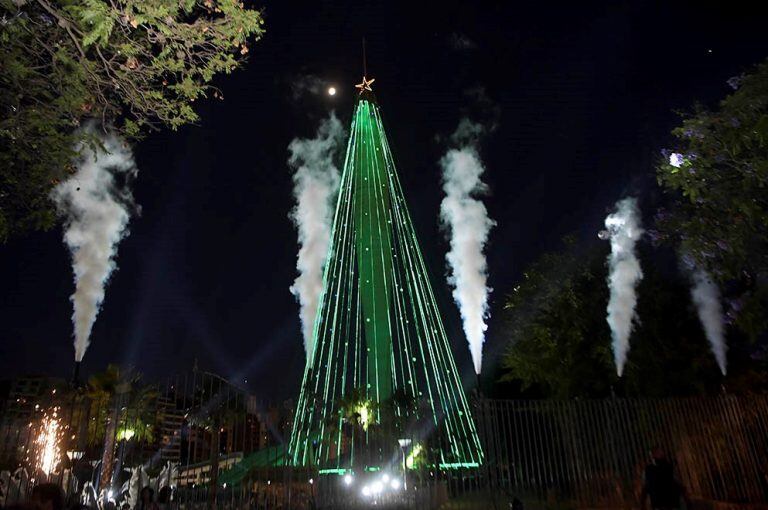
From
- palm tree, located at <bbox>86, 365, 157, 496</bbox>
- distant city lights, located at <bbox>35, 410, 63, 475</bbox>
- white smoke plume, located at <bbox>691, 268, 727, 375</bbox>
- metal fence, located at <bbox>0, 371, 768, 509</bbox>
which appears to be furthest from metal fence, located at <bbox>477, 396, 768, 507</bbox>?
distant city lights, located at <bbox>35, 410, 63, 475</bbox>

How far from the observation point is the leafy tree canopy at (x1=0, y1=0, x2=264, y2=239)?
7.95 meters

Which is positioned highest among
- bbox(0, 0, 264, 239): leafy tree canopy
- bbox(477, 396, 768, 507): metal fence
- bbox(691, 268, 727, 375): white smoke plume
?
bbox(0, 0, 264, 239): leafy tree canopy

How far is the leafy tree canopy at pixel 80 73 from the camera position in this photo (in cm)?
795

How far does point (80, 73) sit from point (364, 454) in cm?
873

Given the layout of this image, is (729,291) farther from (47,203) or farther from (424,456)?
(47,203)

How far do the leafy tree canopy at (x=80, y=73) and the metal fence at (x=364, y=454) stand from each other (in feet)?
14.1

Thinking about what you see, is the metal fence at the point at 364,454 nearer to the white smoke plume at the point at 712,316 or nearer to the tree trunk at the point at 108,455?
the tree trunk at the point at 108,455

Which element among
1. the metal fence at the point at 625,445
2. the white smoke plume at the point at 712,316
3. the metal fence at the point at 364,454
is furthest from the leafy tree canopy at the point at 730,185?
the white smoke plume at the point at 712,316

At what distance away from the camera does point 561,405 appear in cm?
1363

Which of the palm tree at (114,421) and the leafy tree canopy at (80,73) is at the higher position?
the leafy tree canopy at (80,73)

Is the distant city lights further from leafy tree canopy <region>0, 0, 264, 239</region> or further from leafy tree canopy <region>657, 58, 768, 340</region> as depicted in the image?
leafy tree canopy <region>657, 58, 768, 340</region>

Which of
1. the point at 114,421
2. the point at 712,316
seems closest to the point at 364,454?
the point at 114,421

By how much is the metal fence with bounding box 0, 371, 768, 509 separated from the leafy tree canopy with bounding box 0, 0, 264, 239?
4300mm

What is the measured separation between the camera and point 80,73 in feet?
28.1
